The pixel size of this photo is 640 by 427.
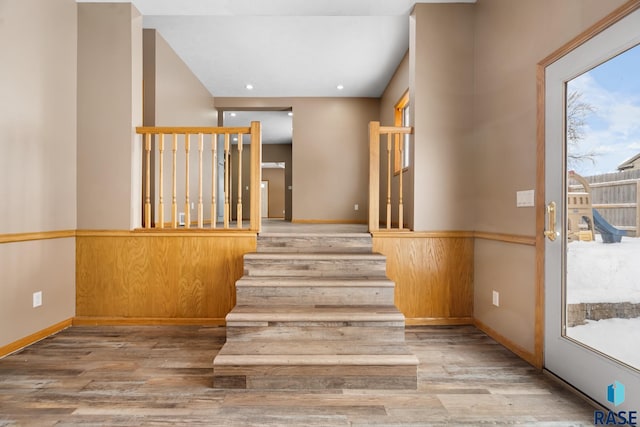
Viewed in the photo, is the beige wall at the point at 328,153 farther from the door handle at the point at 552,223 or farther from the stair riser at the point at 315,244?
the door handle at the point at 552,223

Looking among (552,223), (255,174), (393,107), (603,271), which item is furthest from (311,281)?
(393,107)

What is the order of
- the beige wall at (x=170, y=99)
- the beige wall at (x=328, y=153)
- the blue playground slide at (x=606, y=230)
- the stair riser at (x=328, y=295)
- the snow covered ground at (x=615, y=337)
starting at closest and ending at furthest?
the snow covered ground at (x=615, y=337), the blue playground slide at (x=606, y=230), the stair riser at (x=328, y=295), the beige wall at (x=170, y=99), the beige wall at (x=328, y=153)

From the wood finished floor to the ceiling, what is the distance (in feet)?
10.0

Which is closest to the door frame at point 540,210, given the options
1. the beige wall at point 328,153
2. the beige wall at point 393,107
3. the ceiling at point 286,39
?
the ceiling at point 286,39

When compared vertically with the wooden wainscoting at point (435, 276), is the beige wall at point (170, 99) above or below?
above

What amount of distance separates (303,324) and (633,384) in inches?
68.8

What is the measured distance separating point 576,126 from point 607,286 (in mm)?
935

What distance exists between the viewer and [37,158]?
2.65 m

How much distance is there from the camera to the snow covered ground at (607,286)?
5.31 feet

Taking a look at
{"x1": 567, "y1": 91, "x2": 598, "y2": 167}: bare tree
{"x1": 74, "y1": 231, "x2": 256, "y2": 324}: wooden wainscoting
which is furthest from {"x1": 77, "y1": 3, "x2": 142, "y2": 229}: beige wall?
{"x1": 567, "y1": 91, "x2": 598, "y2": 167}: bare tree

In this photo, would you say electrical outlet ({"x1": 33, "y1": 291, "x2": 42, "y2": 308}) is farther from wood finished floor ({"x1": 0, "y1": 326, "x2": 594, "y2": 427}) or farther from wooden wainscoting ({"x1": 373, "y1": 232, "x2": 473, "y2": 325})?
wooden wainscoting ({"x1": 373, "y1": 232, "x2": 473, "y2": 325})

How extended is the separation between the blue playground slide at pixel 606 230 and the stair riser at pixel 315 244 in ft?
5.55

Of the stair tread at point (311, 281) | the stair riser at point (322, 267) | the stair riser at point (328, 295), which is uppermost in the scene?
the stair riser at point (322, 267)

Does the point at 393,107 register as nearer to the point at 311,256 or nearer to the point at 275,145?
the point at 311,256
